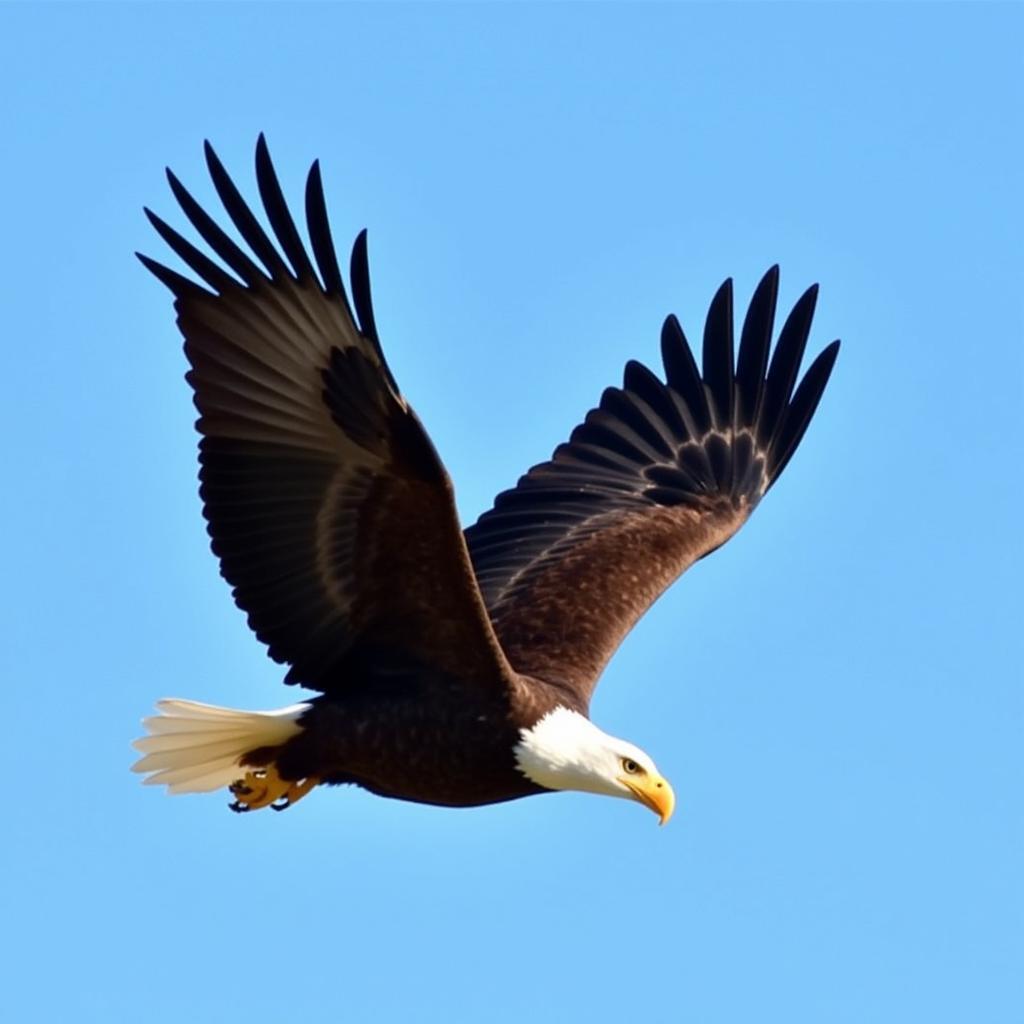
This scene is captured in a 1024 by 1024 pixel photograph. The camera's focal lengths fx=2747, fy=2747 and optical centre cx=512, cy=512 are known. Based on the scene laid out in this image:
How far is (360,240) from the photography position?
907cm

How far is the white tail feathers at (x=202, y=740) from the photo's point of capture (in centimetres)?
1027

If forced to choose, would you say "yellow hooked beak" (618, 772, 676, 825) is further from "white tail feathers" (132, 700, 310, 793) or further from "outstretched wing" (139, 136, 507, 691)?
"white tail feathers" (132, 700, 310, 793)

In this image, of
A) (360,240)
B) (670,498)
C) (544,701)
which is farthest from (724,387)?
(360,240)

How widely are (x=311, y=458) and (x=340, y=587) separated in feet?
1.84

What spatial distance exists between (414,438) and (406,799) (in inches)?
62.0

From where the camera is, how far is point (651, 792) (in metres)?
10.1

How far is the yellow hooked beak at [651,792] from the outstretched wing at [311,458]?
0.69 meters

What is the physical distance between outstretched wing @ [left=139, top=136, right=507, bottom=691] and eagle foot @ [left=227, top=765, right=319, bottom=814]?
0.67 metres

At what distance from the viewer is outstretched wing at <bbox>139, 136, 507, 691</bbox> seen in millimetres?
9336

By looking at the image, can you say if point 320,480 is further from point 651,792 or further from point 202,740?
point 651,792

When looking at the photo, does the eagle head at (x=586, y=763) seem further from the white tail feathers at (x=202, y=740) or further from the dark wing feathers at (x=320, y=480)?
the white tail feathers at (x=202, y=740)

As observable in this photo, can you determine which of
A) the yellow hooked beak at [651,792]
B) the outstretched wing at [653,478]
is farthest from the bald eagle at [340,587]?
the outstretched wing at [653,478]

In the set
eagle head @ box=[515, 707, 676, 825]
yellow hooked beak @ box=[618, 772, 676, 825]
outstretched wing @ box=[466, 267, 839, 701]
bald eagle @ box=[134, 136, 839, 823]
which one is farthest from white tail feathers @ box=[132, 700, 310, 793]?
outstretched wing @ box=[466, 267, 839, 701]

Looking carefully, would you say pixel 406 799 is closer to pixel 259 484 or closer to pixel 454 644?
pixel 454 644
